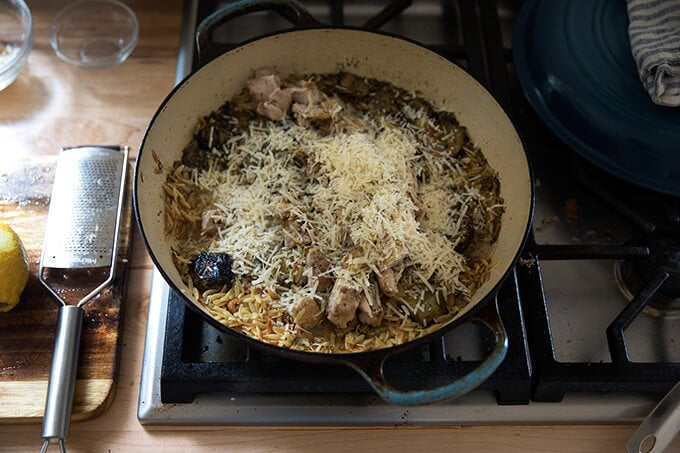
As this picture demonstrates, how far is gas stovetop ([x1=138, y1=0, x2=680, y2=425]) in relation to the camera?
1.18 m

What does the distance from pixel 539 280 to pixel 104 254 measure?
805 millimetres

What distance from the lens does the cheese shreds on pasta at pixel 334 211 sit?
1184 millimetres

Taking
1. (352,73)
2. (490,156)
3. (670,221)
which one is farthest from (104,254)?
(670,221)

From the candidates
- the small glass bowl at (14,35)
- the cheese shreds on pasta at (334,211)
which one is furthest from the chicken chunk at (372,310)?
the small glass bowl at (14,35)

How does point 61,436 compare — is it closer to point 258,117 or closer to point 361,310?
point 361,310

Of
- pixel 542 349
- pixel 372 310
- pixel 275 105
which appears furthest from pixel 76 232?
pixel 542 349

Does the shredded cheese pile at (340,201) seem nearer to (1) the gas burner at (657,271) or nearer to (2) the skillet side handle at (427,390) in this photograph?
(2) the skillet side handle at (427,390)

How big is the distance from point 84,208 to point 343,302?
55 cm

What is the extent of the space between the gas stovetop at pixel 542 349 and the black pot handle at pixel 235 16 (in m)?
0.45

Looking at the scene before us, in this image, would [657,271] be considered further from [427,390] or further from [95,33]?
[95,33]

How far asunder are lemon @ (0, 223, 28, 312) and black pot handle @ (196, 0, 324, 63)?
491 mm

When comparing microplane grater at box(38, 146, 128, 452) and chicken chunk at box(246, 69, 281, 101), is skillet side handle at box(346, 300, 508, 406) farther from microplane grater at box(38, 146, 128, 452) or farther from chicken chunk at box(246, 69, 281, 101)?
chicken chunk at box(246, 69, 281, 101)

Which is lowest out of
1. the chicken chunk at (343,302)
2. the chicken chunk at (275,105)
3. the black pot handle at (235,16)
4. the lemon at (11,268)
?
the lemon at (11,268)

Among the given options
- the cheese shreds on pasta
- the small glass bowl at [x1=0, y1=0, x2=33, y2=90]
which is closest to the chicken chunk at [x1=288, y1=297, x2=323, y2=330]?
the cheese shreds on pasta
